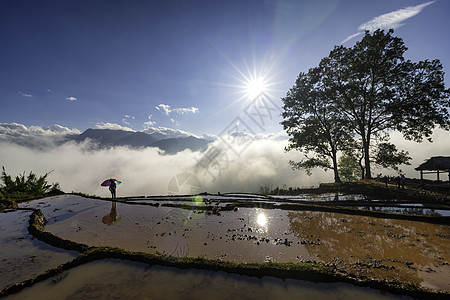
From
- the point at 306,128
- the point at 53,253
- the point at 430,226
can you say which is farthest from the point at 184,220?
the point at 306,128

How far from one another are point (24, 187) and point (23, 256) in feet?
94.9

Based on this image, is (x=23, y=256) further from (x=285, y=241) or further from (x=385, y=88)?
(x=385, y=88)

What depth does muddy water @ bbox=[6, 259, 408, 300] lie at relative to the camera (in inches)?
187

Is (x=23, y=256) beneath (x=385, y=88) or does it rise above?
beneath

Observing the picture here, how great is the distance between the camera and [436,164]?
21281 mm

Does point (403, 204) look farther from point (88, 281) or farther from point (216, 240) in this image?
point (88, 281)

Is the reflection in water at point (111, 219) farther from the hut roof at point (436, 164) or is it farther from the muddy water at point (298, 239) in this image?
the hut roof at point (436, 164)

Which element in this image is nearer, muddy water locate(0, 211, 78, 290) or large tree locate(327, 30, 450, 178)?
muddy water locate(0, 211, 78, 290)

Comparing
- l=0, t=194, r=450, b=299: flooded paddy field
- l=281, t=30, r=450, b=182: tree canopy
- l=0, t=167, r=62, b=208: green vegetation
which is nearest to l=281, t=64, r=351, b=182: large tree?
l=281, t=30, r=450, b=182: tree canopy

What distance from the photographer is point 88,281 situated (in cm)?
554

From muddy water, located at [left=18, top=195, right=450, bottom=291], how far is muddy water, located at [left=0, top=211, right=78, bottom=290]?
126 centimetres

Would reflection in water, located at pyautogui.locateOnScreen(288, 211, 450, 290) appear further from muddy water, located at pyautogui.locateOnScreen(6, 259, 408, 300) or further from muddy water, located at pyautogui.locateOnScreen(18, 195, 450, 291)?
muddy water, located at pyautogui.locateOnScreen(6, 259, 408, 300)

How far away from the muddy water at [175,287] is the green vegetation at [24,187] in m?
27.5

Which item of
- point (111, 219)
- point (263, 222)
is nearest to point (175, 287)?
point (263, 222)
